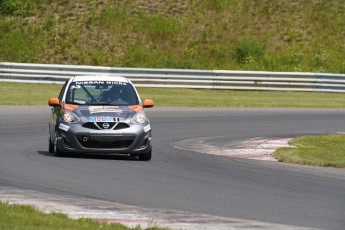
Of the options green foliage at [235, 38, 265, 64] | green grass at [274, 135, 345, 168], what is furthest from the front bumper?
green foliage at [235, 38, 265, 64]

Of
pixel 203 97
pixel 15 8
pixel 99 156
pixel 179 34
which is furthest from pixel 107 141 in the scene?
pixel 15 8

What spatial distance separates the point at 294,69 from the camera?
39938mm

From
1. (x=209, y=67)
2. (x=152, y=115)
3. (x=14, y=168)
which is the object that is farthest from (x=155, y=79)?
(x=14, y=168)

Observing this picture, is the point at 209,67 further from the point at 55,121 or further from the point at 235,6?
the point at 55,121

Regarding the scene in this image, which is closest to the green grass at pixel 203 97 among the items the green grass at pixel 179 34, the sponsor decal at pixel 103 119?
the green grass at pixel 179 34

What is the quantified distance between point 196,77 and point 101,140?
64.1 feet

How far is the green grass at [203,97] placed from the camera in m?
31.0

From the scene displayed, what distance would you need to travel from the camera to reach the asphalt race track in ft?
38.9

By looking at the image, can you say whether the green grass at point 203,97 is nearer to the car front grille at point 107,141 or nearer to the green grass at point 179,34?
the green grass at point 179,34

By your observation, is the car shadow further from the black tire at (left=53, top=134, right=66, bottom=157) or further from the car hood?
the car hood

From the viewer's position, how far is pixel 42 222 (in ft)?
33.1

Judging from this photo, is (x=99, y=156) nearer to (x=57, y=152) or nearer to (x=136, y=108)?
(x=57, y=152)

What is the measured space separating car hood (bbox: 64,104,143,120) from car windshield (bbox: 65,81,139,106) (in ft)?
0.95

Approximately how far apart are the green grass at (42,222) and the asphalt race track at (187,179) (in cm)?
162
